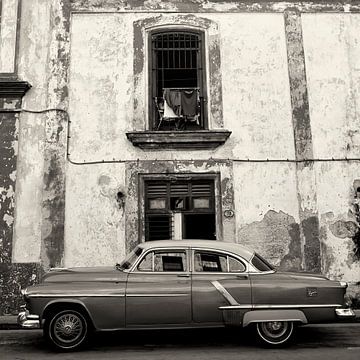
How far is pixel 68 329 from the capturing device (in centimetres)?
611

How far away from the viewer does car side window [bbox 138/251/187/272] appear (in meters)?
6.40

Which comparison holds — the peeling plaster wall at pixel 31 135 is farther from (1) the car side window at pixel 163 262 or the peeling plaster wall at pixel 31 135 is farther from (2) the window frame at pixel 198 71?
(1) the car side window at pixel 163 262

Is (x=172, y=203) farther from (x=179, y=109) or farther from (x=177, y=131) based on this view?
(x=179, y=109)

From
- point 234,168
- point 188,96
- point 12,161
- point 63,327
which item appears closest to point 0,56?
point 12,161

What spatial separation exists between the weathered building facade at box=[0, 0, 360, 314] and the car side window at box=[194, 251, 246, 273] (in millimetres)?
2842

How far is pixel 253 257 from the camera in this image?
21.6ft

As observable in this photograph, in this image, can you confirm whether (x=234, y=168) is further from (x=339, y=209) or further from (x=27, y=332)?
(x=27, y=332)

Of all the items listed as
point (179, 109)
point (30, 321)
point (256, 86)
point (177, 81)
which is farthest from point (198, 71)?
point (30, 321)

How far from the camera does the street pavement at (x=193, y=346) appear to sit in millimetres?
5852

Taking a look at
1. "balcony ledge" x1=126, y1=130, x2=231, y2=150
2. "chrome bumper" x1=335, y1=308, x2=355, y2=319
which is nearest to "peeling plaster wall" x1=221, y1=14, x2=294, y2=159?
"balcony ledge" x1=126, y1=130, x2=231, y2=150

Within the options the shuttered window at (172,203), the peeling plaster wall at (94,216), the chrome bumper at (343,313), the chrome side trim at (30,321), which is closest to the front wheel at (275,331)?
the chrome bumper at (343,313)

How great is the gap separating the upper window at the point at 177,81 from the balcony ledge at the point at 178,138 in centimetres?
40

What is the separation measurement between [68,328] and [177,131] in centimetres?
486

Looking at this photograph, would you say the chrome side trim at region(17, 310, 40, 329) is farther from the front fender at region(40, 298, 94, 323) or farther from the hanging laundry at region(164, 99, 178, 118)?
the hanging laundry at region(164, 99, 178, 118)
